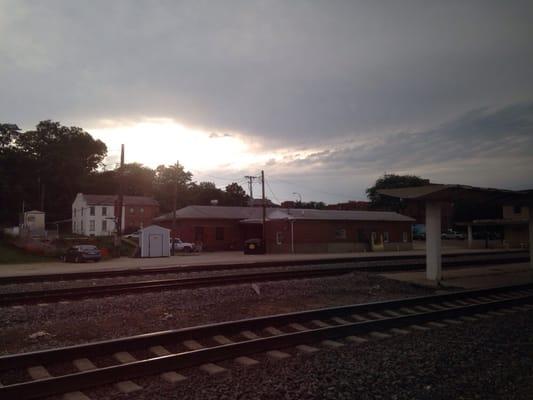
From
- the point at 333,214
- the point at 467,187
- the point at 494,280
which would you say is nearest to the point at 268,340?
the point at 467,187

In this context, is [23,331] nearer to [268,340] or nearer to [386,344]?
[268,340]

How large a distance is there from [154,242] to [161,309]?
26.8 m

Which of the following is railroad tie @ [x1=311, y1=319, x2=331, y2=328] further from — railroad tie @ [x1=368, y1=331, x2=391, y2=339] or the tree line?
the tree line

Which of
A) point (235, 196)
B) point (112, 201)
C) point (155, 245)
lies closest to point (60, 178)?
point (112, 201)

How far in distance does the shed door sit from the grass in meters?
7.40

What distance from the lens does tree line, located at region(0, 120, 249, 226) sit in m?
87.2

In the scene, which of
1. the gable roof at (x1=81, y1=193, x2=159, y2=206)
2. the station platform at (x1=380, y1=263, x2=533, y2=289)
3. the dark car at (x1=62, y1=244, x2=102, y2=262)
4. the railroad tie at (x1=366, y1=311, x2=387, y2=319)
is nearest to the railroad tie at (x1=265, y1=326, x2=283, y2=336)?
the railroad tie at (x1=366, y1=311, x2=387, y2=319)

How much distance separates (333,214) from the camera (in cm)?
4609

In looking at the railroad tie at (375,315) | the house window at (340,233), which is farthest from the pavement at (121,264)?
the railroad tie at (375,315)

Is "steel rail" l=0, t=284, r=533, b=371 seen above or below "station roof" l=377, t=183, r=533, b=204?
below

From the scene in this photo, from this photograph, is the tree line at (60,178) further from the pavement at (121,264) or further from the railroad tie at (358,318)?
the railroad tie at (358,318)

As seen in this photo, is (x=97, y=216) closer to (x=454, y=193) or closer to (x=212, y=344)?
(x=454, y=193)

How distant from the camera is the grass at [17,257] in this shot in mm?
32881

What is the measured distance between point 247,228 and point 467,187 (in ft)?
116
